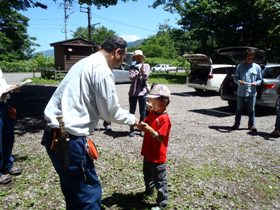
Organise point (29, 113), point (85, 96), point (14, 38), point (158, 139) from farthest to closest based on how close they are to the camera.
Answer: point (14, 38)
point (29, 113)
point (158, 139)
point (85, 96)

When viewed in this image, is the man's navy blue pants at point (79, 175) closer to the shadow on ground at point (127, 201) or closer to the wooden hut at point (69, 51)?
the shadow on ground at point (127, 201)

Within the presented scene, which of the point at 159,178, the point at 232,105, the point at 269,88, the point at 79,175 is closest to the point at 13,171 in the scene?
A: the point at 159,178

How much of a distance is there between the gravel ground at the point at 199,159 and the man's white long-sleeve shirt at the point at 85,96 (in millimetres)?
1783

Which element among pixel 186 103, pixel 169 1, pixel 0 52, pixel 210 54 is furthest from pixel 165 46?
pixel 186 103

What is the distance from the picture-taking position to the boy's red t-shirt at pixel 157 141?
3.67 meters

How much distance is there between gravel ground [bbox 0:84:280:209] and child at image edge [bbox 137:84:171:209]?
1.66 feet

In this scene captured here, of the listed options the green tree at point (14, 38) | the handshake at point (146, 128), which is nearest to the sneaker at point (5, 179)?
the handshake at point (146, 128)

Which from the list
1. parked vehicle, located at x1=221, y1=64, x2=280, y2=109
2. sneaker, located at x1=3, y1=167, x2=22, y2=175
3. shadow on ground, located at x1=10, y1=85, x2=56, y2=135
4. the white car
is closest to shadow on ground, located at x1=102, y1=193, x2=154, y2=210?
sneaker, located at x1=3, y1=167, x2=22, y2=175

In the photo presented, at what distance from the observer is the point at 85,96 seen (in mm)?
2604

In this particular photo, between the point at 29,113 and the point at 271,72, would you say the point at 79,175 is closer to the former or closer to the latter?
the point at 29,113

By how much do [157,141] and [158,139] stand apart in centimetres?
15

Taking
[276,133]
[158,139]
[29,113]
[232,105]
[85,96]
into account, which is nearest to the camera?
[85,96]

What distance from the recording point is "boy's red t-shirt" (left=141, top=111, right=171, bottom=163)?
3.67 metres

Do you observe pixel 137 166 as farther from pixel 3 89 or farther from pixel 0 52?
pixel 0 52
